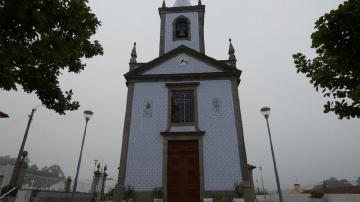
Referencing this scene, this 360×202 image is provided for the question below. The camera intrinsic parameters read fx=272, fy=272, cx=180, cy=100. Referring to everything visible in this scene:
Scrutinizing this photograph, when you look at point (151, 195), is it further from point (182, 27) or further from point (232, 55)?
point (182, 27)

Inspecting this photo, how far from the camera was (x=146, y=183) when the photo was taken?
13305 millimetres

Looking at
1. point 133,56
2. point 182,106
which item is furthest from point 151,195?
point 133,56

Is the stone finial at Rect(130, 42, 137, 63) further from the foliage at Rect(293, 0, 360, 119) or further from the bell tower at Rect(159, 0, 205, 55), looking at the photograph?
the foliage at Rect(293, 0, 360, 119)

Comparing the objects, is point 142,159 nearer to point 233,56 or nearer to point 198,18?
point 233,56

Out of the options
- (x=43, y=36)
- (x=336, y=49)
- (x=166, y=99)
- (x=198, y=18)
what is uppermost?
(x=198, y=18)

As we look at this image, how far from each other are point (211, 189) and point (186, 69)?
686 cm

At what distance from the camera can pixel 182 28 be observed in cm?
1895

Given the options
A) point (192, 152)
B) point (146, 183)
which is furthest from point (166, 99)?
point (146, 183)

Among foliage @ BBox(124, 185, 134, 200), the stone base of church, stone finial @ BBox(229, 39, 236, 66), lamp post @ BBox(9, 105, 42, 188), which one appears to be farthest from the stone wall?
lamp post @ BBox(9, 105, 42, 188)

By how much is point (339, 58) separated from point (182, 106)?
1011cm

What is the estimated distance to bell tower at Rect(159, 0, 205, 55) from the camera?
59.3 feet

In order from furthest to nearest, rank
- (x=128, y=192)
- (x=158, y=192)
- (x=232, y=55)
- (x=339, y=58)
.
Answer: (x=232, y=55) < (x=128, y=192) < (x=158, y=192) < (x=339, y=58)

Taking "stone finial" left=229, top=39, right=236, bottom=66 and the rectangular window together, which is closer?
the rectangular window

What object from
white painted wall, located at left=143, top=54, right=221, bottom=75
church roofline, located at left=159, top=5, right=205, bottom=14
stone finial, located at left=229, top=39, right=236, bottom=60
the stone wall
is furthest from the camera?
church roofline, located at left=159, top=5, right=205, bottom=14
